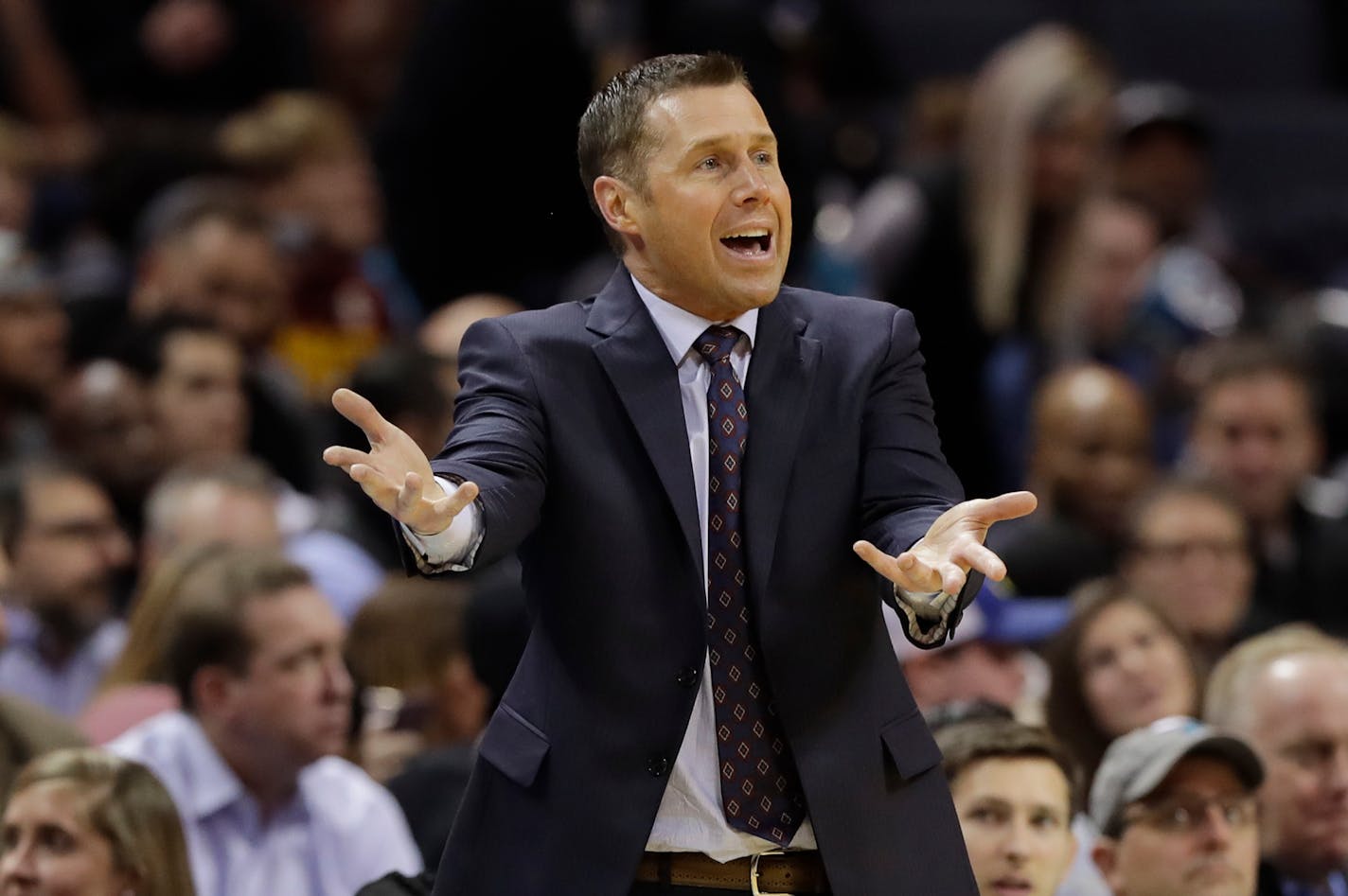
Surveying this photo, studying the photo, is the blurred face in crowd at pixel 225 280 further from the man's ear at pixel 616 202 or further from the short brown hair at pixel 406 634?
the man's ear at pixel 616 202

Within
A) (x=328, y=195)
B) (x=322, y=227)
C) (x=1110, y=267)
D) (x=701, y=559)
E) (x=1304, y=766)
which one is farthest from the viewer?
(x=328, y=195)

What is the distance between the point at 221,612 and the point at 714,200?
8.23 feet

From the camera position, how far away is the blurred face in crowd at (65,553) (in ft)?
20.2

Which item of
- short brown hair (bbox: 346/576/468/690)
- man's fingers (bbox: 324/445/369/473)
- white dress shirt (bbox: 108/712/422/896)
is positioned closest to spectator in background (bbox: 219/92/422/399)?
short brown hair (bbox: 346/576/468/690)

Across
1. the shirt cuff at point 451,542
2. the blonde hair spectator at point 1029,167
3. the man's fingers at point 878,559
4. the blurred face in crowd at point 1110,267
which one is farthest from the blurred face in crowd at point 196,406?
the man's fingers at point 878,559

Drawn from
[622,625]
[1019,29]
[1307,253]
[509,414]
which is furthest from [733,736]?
[1019,29]

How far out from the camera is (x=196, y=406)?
279 inches

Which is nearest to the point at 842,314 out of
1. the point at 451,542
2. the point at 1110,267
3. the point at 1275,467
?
the point at 451,542

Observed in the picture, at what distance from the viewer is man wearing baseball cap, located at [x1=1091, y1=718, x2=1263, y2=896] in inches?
166

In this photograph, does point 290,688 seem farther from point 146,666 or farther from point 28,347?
point 28,347

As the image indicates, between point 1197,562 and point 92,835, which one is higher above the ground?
point 1197,562

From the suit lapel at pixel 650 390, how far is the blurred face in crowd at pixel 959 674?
266 centimetres

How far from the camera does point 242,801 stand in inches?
192

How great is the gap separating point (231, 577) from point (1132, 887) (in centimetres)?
203
